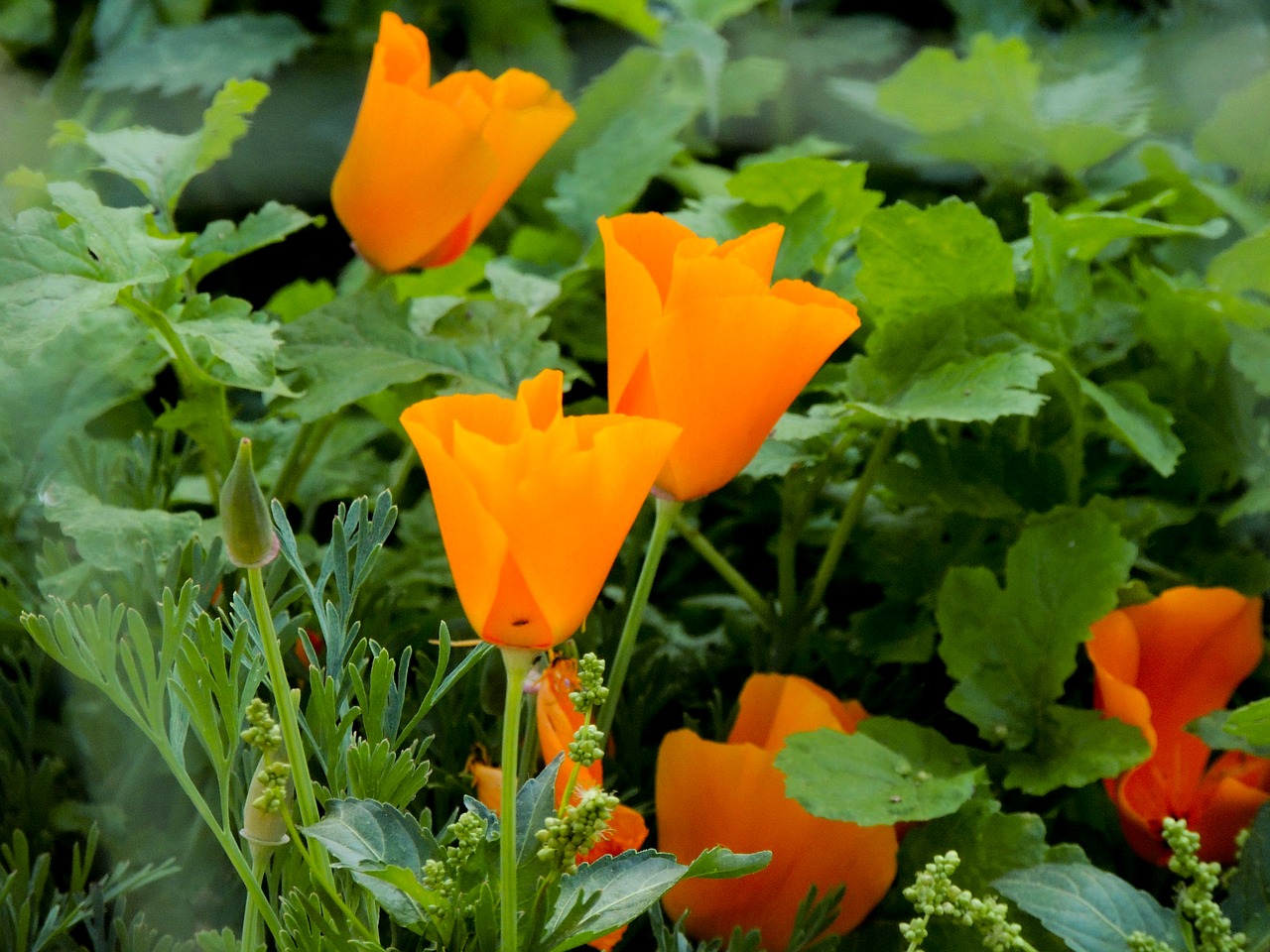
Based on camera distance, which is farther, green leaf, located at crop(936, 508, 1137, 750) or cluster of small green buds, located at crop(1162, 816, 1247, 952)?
green leaf, located at crop(936, 508, 1137, 750)

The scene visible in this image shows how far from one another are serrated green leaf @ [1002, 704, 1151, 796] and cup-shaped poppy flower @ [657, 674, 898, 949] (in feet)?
0.24

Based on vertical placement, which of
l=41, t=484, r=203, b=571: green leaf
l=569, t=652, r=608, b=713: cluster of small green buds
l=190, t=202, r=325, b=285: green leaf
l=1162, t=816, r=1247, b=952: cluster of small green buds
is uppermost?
l=190, t=202, r=325, b=285: green leaf

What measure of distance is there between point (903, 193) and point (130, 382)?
1.98 ft

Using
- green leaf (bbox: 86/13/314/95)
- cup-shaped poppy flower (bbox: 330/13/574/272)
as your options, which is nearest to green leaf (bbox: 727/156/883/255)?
cup-shaped poppy flower (bbox: 330/13/574/272)

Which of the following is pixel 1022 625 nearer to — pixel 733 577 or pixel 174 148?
pixel 733 577

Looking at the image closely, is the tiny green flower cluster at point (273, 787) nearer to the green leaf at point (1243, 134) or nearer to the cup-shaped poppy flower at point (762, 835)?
the cup-shaped poppy flower at point (762, 835)

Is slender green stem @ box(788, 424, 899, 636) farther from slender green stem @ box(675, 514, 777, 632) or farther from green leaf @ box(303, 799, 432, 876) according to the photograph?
green leaf @ box(303, 799, 432, 876)

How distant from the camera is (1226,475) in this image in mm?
707

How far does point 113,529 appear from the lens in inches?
19.4

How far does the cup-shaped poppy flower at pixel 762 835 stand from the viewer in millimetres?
499

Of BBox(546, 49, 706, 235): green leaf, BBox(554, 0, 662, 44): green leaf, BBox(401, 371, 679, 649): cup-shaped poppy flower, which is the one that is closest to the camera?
BBox(401, 371, 679, 649): cup-shaped poppy flower

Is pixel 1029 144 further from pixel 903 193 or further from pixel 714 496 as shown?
pixel 714 496

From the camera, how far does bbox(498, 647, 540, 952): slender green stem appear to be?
33 centimetres

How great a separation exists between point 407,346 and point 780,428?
0.56 ft
